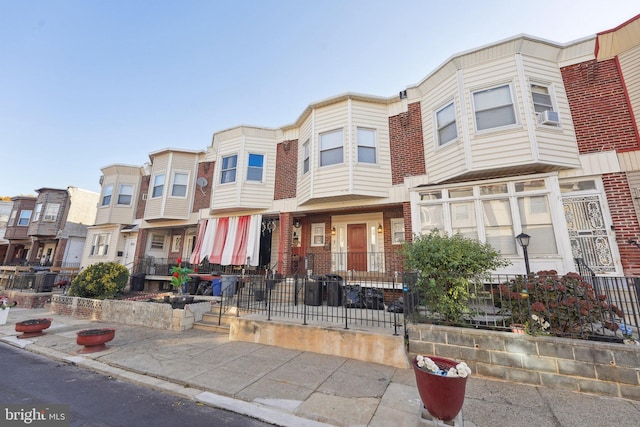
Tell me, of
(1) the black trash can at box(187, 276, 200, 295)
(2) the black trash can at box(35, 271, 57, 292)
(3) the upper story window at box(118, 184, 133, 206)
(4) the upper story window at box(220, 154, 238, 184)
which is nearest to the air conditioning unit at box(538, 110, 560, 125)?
(4) the upper story window at box(220, 154, 238, 184)

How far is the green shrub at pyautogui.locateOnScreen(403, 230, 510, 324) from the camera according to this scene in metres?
4.69

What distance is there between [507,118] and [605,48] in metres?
3.44

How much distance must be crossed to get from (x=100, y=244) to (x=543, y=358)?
23.2 m

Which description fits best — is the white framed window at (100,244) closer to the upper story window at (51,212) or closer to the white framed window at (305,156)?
the upper story window at (51,212)

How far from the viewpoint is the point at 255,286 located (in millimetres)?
8703

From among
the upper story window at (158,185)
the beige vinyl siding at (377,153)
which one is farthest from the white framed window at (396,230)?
the upper story window at (158,185)

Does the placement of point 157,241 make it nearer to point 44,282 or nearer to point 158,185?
point 158,185

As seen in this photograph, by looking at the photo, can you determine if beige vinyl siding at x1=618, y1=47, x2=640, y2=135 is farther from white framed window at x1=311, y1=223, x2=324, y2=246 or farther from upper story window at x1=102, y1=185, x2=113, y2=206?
upper story window at x1=102, y1=185, x2=113, y2=206

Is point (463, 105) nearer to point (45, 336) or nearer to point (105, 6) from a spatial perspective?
point (45, 336)

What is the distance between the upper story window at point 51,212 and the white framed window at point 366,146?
2784 cm

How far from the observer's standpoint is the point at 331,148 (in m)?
10.3

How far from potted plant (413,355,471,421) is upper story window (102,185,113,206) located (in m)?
21.2

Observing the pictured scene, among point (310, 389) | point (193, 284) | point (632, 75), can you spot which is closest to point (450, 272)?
point (310, 389)

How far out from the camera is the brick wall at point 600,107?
278 inches
